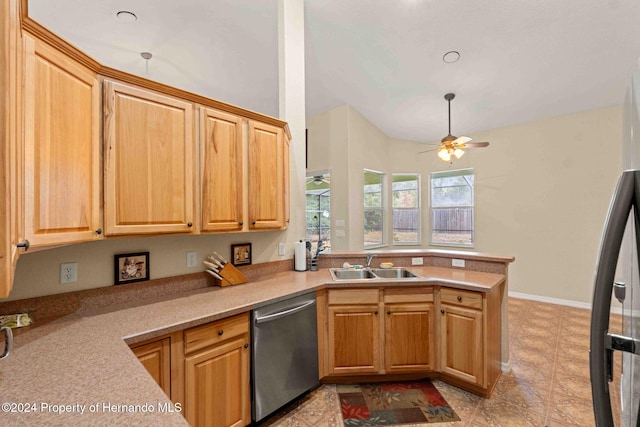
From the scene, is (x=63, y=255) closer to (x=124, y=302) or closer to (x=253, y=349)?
(x=124, y=302)

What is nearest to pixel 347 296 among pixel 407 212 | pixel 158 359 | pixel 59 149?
pixel 158 359

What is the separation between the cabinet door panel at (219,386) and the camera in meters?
1.56

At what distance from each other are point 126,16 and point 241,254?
276cm

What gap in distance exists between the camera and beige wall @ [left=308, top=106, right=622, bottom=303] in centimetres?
415

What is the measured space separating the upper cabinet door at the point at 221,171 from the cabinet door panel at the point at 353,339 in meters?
1.10

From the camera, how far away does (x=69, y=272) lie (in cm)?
165

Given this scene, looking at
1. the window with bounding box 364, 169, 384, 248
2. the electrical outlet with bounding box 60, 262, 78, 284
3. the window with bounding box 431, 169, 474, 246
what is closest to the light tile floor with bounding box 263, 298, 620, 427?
the electrical outlet with bounding box 60, 262, 78, 284

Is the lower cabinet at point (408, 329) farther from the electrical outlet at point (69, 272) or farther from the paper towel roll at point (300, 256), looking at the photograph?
the electrical outlet at point (69, 272)

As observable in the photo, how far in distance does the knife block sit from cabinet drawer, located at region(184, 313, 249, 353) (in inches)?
20.4

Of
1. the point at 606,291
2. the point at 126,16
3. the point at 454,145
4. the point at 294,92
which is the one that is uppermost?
the point at 126,16

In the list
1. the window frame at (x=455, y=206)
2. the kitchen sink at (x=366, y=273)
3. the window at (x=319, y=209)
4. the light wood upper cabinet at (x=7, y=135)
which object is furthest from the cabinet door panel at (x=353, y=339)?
the window frame at (x=455, y=206)

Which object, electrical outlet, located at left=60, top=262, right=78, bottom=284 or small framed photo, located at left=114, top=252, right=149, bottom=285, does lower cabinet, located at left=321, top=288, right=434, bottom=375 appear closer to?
small framed photo, located at left=114, top=252, right=149, bottom=285

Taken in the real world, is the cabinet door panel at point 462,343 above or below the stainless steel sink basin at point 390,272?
below

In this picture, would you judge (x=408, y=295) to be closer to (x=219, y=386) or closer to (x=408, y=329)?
(x=408, y=329)
